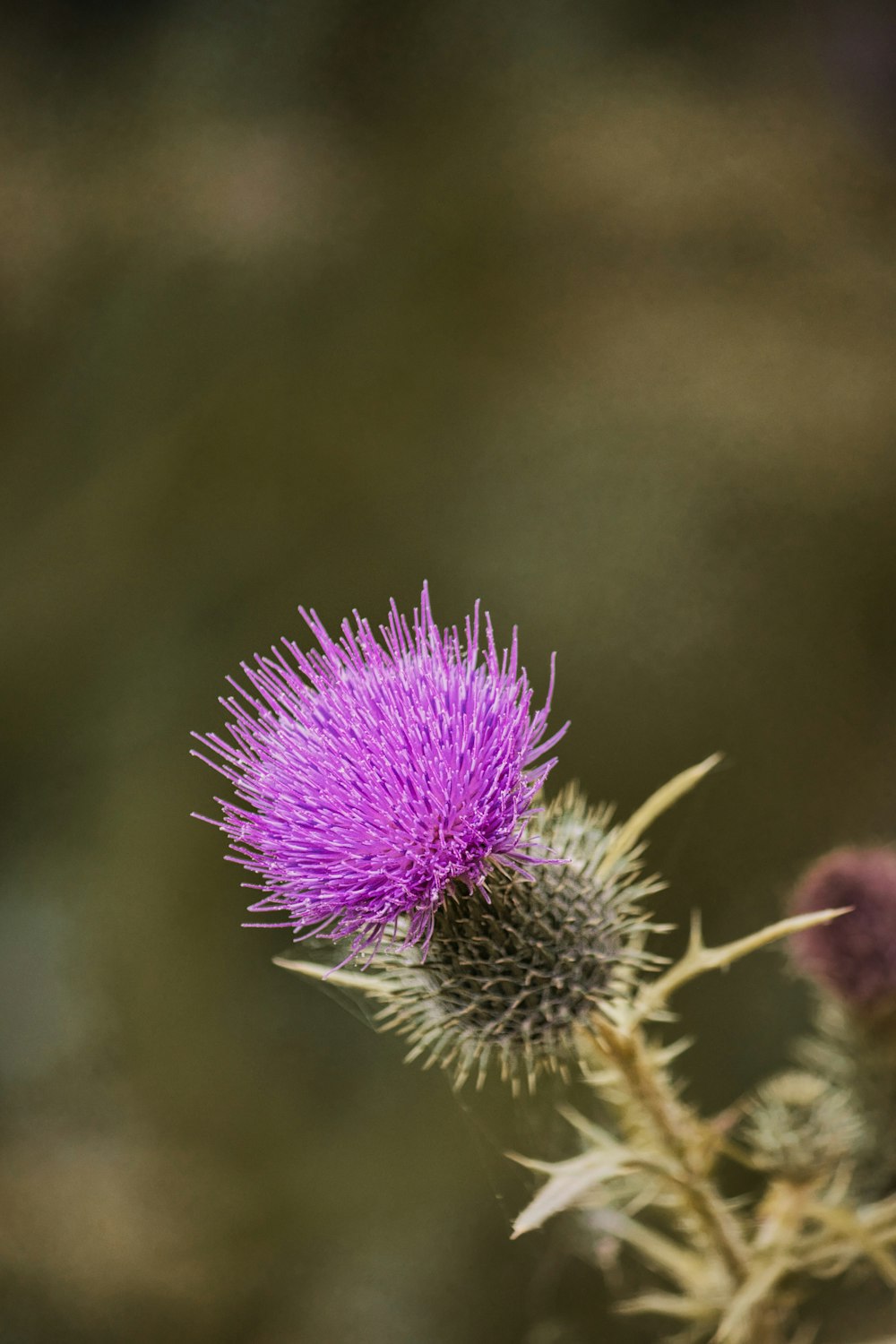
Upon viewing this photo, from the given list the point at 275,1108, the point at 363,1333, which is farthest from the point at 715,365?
the point at 363,1333

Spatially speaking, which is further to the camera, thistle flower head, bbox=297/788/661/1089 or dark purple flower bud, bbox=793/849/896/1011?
dark purple flower bud, bbox=793/849/896/1011

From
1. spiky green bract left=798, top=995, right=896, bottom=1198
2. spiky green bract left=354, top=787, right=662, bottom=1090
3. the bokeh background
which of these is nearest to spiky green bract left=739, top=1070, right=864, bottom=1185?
spiky green bract left=798, top=995, right=896, bottom=1198

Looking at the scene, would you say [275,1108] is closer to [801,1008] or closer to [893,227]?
[801,1008]

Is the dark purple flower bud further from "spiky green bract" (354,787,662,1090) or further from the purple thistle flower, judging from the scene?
the purple thistle flower

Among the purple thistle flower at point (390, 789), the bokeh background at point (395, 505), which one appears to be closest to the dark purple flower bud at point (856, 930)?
the purple thistle flower at point (390, 789)

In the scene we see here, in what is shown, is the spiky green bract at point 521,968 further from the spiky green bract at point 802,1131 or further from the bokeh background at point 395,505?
the bokeh background at point 395,505

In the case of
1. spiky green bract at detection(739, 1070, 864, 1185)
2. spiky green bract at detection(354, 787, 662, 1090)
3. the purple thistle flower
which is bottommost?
spiky green bract at detection(739, 1070, 864, 1185)

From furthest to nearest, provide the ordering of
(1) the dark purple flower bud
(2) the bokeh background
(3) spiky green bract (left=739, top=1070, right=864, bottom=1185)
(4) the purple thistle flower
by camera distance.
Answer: (2) the bokeh background
(1) the dark purple flower bud
(3) spiky green bract (left=739, top=1070, right=864, bottom=1185)
(4) the purple thistle flower
